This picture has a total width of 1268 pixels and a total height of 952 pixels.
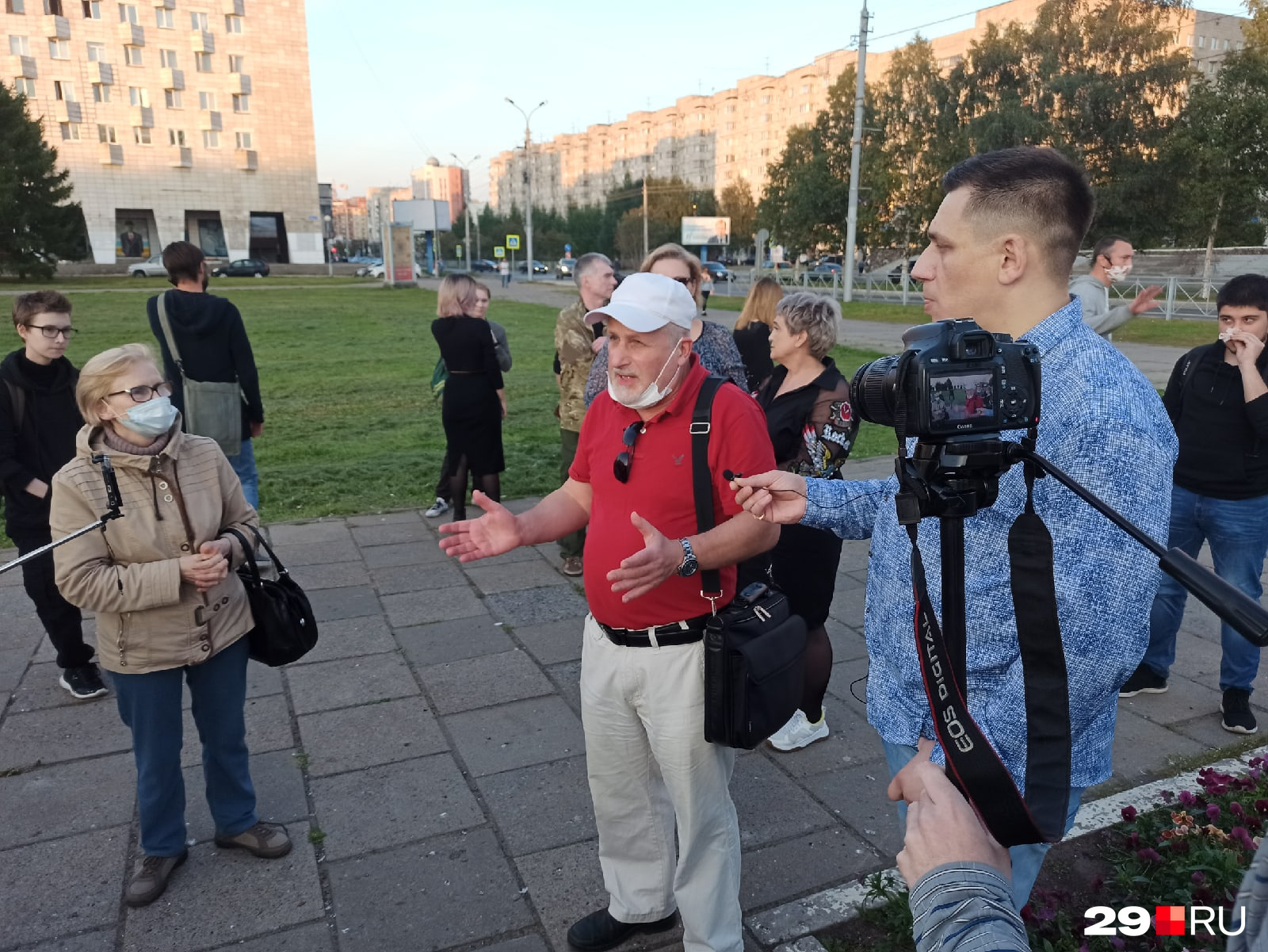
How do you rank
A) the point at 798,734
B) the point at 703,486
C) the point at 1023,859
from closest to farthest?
the point at 1023,859 < the point at 703,486 < the point at 798,734

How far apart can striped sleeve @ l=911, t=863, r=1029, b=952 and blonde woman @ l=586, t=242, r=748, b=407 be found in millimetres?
2551

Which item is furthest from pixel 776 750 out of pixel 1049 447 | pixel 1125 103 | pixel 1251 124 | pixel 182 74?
pixel 182 74

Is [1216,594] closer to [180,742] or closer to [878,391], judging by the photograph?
[878,391]

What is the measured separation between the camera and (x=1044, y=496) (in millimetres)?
1485

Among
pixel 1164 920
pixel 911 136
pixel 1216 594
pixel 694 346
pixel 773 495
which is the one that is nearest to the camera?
pixel 1216 594

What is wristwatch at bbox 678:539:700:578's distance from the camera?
7.43 ft

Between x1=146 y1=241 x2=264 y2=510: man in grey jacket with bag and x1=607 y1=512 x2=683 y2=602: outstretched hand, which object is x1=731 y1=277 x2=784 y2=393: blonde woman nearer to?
x1=146 y1=241 x2=264 y2=510: man in grey jacket with bag

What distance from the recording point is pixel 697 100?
114 m

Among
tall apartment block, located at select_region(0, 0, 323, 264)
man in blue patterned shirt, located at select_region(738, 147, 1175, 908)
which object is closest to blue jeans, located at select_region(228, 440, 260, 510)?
man in blue patterned shirt, located at select_region(738, 147, 1175, 908)

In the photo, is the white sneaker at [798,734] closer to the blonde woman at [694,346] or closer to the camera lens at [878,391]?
→ the blonde woman at [694,346]

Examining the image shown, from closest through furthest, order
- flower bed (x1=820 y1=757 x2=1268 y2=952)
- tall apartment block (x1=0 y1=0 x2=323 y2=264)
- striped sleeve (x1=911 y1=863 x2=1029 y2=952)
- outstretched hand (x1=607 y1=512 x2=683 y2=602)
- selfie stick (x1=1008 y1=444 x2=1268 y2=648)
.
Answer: selfie stick (x1=1008 y1=444 x2=1268 y2=648), striped sleeve (x1=911 y1=863 x2=1029 y2=952), outstretched hand (x1=607 y1=512 x2=683 y2=602), flower bed (x1=820 y1=757 x2=1268 y2=952), tall apartment block (x1=0 y1=0 x2=323 y2=264)

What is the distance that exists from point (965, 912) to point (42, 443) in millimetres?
4610

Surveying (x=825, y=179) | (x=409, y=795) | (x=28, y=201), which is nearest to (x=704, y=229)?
(x=825, y=179)

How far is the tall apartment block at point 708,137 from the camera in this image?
257ft
